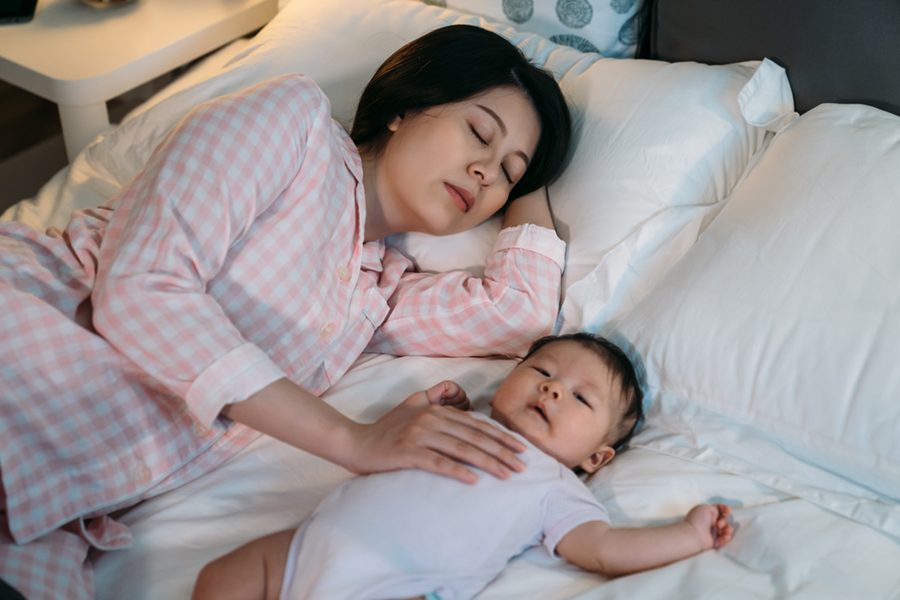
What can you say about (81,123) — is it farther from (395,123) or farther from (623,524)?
(623,524)

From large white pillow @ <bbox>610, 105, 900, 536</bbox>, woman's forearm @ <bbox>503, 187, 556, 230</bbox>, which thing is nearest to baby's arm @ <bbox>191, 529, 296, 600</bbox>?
large white pillow @ <bbox>610, 105, 900, 536</bbox>

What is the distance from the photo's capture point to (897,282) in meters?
1.13

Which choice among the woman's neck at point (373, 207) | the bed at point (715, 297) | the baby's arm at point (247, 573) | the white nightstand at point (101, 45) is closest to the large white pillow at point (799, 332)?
the bed at point (715, 297)

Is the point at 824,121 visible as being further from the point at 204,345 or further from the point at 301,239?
the point at 204,345

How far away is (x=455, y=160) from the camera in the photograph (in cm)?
135

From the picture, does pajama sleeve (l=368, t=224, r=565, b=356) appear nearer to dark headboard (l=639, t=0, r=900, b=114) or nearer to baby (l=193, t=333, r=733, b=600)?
baby (l=193, t=333, r=733, b=600)

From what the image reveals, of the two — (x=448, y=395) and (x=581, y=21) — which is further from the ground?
(x=581, y=21)

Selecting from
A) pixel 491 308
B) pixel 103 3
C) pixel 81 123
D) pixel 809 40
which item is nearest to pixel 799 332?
pixel 491 308

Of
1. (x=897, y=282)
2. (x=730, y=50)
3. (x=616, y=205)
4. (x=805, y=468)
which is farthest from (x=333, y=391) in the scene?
(x=730, y=50)

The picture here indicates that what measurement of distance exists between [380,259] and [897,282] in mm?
761

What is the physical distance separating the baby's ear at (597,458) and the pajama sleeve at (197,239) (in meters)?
0.42

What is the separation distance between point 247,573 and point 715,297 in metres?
0.69

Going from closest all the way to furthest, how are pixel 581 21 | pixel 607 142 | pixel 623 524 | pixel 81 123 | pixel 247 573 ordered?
pixel 247 573 → pixel 623 524 → pixel 607 142 → pixel 581 21 → pixel 81 123

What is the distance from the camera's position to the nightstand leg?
5.99 ft
